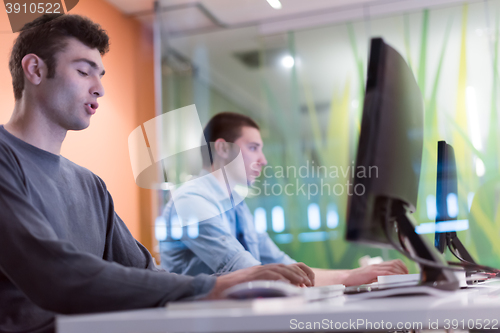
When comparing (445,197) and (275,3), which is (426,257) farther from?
(275,3)

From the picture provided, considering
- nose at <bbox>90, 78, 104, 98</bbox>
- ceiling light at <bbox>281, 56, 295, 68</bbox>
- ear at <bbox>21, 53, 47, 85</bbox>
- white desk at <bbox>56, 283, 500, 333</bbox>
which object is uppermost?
ceiling light at <bbox>281, 56, 295, 68</bbox>

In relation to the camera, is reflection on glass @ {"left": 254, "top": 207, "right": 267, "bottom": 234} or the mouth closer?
the mouth

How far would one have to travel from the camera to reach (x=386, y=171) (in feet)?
2.10

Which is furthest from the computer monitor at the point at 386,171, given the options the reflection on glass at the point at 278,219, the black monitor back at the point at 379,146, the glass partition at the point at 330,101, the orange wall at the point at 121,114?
the reflection on glass at the point at 278,219

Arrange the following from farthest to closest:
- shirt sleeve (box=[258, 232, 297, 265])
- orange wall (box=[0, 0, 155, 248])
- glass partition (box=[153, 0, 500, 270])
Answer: glass partition (box=[153, 0, 500, 270]), orange wall (box=[0, 0, 155, 248]), shirt sleeve (box=[258, 232, 297, 265])

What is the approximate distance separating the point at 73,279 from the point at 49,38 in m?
0.73

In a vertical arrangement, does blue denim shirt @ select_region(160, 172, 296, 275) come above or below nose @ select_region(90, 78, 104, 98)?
below

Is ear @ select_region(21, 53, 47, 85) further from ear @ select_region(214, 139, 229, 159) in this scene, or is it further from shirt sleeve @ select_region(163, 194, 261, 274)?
ear @ select_region(214, 139, 229, 159)

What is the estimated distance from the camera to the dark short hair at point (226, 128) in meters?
2.08

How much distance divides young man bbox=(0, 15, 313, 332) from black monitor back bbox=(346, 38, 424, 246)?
15 cm

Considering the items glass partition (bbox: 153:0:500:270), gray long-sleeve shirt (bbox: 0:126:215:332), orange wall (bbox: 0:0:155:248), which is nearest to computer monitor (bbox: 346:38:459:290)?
gray long-sleeve shirt (bbox: 0:126:215:332)

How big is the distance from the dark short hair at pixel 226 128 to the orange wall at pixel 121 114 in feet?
2.71

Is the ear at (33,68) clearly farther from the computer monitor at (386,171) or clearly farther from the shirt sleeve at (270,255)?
the shirt sleeve at (270,255)

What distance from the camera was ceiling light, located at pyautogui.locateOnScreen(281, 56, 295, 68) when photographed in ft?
11.2
